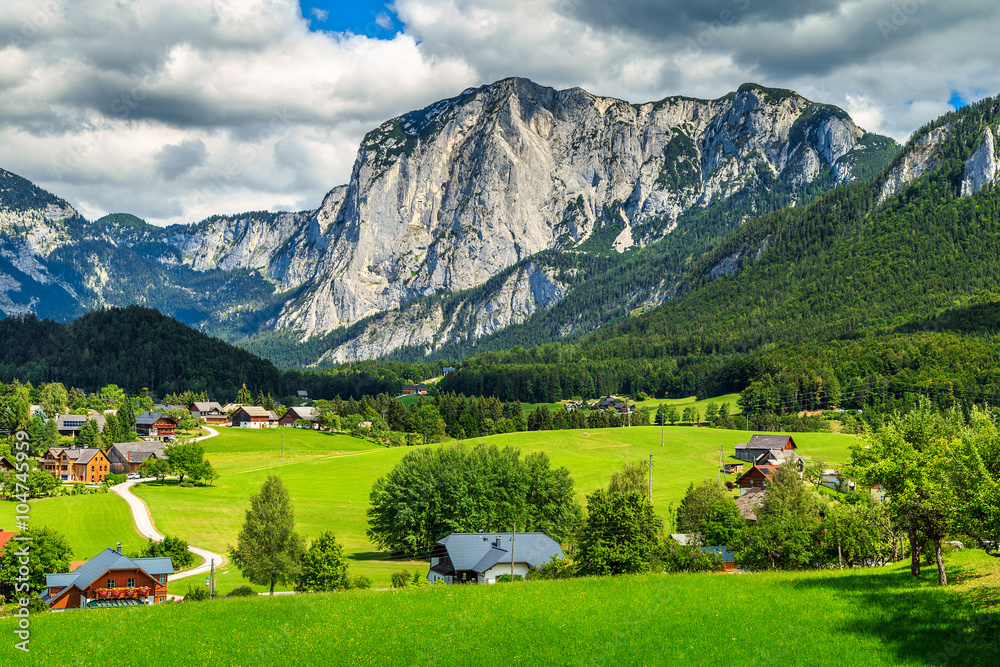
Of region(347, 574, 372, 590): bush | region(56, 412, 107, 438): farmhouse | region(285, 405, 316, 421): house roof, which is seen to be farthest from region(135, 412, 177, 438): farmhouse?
region(347, 574, 372, 590): bush

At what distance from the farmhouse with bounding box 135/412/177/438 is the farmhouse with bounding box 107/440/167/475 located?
96.7 feet

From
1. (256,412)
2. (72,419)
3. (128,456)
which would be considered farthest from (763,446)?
(72,419)

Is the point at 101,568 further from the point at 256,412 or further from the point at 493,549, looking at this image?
the point at 256,412

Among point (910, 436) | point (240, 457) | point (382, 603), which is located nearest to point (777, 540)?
point (910, 436)

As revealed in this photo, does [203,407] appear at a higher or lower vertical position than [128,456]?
higher

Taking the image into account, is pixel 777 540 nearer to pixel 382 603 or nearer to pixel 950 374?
pixel 382 603

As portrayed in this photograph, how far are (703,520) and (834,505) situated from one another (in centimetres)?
1193

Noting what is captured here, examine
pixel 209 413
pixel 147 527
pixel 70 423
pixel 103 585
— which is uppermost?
pixel 209 413

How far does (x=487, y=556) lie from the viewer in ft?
188

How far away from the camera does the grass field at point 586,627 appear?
81.4ft

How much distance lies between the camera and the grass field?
24797 mm

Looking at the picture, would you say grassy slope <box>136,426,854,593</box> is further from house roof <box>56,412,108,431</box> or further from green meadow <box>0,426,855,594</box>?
house roof <box>56,412,108,431</box>

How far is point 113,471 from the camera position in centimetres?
11919

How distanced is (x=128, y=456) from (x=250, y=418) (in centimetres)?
6562
